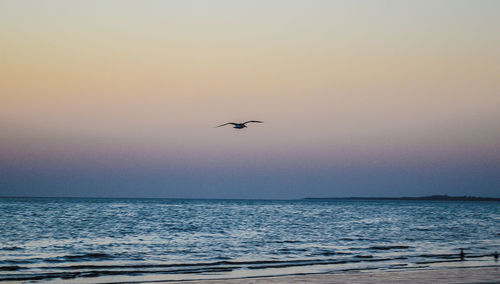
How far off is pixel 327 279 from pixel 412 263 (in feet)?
27.2

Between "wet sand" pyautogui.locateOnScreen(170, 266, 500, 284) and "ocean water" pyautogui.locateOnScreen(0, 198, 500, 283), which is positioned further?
"ocean water" pyautogui.locateOnScreen(0, 198, 500, 283)

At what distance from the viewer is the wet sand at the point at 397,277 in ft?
69.7

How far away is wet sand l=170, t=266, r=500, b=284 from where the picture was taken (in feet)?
69.7

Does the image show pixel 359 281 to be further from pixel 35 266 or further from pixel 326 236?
pixel 326 236

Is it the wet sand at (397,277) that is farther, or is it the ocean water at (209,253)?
the ocean water at (209,253)

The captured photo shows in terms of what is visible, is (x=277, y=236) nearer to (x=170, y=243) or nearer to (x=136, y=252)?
(x=170, y=243)

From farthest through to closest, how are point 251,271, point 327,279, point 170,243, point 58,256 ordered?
point 170,243, point 58,256, point 251,271, point 327,279

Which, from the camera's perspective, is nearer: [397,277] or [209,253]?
[397,277]

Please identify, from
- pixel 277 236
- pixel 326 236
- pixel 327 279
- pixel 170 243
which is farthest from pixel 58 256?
pixel 326 236

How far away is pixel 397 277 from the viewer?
73.3 feet

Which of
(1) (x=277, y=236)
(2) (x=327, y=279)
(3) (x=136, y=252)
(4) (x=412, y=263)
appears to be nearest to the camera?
(2) (x=327, y=279)

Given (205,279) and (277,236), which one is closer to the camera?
(205,279)

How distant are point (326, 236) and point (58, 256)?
934 inches

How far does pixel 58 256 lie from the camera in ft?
105
